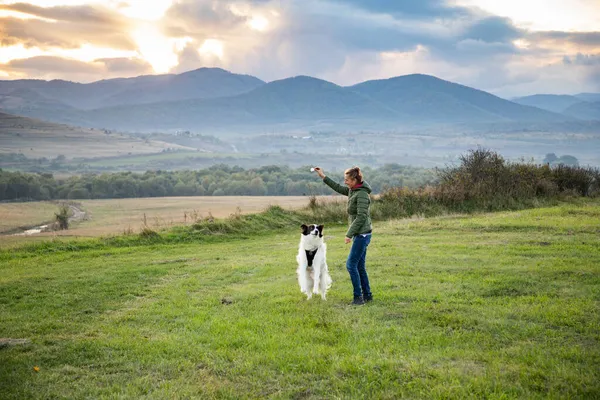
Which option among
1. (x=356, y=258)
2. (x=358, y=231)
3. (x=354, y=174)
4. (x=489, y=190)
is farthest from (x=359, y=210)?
(x=489, y=190)

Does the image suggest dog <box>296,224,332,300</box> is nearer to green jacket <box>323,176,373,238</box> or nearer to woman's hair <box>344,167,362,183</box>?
green jacket <box>323,176,373,238</box>

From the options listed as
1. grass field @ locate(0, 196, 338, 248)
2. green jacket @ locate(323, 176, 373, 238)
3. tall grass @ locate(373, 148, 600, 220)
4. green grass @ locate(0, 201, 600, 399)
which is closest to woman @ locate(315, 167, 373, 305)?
green jacket @ locate(323, 176, 373, 238)

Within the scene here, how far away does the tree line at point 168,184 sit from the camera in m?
79.1

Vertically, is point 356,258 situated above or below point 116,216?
above

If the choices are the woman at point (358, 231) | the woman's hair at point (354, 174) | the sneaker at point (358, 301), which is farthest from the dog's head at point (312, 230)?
the sneaker at point (358, 301)

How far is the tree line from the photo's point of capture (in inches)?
3113

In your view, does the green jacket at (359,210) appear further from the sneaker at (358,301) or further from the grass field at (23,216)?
the grass field at (23,216)

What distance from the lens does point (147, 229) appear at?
2706 centimetres

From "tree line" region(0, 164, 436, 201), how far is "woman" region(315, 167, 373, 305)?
61.3 metres

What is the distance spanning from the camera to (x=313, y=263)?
11391 mm

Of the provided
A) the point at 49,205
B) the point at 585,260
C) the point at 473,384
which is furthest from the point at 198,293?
the point at 49,205

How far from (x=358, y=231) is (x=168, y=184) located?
93149 mm

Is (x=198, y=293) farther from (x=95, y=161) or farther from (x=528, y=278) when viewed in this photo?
(x=95, y=161)

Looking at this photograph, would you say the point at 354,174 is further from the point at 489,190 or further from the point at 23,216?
the point at 23,216
